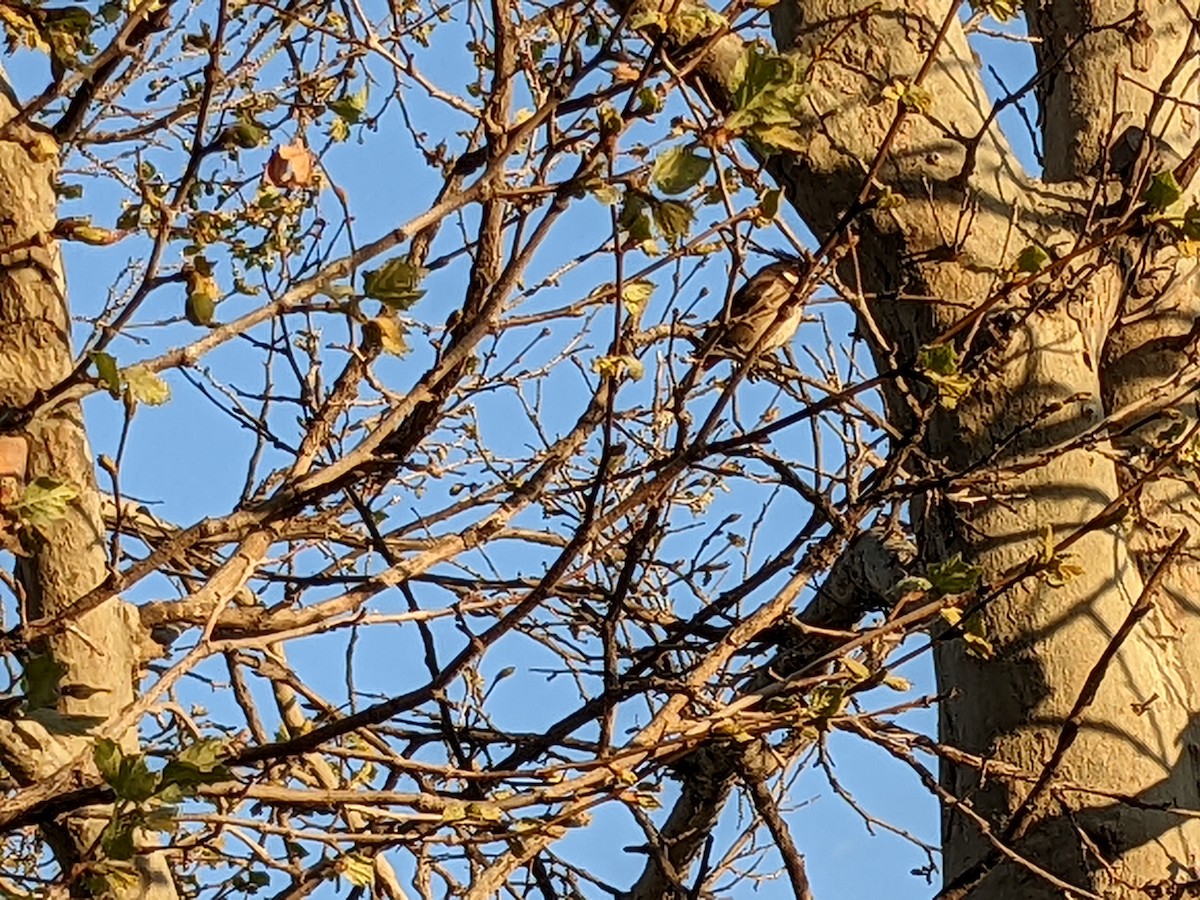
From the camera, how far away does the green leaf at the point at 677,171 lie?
1523 millimetres

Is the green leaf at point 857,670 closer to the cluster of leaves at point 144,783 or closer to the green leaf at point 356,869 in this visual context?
the green leaf at point 356,869

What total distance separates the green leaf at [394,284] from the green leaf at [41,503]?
442 mm

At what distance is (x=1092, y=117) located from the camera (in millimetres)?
3033

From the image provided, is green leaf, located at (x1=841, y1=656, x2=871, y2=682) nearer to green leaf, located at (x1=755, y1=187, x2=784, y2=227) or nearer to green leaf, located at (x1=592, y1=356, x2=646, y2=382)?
A: green leaf, located at (x1=592, y1=356, x2=646, y2=382)

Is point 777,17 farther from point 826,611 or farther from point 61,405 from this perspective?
point 61,405

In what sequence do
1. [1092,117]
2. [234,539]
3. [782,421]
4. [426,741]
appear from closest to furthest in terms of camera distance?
[782,421] → [234,539] → [426,741] → [1092,117]

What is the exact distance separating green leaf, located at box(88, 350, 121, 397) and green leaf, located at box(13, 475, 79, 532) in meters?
0.21

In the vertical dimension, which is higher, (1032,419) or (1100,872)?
(1032,419)

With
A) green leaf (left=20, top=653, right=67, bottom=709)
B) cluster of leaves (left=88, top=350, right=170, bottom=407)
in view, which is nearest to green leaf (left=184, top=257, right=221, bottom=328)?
cluster of leaves (left=88, top=350, right=170, bottom=407)

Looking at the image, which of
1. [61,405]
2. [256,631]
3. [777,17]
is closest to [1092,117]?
[777,17]

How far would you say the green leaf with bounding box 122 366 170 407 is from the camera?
1562mm

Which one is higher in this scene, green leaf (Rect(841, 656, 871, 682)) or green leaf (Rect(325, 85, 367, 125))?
green leaf (Rect(325, 85, 367, 125))

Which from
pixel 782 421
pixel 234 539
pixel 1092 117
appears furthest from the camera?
pixel 1092 117

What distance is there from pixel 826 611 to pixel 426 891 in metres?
1.03
